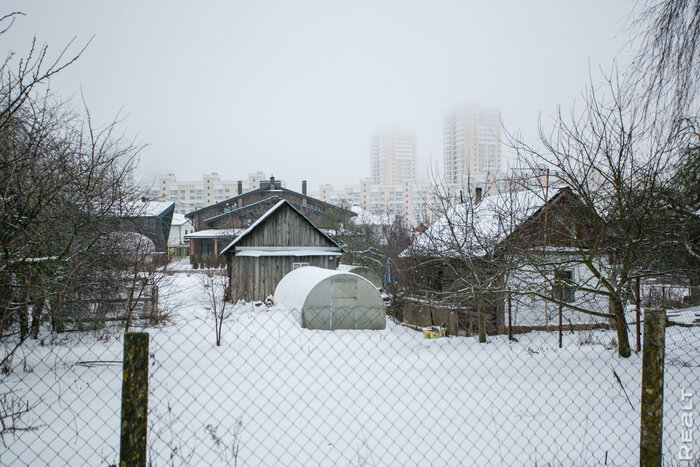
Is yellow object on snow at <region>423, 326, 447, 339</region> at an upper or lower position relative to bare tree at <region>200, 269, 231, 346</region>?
lower

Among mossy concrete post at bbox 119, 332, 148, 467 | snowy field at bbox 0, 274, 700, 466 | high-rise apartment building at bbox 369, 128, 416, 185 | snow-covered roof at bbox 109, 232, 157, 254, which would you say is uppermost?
high-rise apartment building at bbox 369, 128, 416, 185

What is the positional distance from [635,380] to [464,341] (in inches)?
238

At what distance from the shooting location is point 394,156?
539 feet

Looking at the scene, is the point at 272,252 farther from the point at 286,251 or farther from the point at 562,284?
the point at 562,284

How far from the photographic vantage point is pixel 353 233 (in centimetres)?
3052

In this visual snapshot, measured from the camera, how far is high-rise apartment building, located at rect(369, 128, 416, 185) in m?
164

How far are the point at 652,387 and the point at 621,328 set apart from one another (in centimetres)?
537

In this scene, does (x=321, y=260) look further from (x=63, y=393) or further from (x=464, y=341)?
(x=63, y=393)

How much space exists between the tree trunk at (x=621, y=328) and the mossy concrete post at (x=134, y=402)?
7222mm

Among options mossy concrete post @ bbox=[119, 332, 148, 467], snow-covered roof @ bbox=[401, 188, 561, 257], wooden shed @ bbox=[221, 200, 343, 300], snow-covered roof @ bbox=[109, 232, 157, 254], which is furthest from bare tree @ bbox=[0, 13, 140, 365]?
wooden shed @ bbox=[221, 200, 343, 300]

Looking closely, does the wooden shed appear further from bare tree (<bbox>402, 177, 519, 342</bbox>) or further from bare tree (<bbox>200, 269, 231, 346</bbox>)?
bare tree (<bbox>402, 177, 519, 342</bbox>)

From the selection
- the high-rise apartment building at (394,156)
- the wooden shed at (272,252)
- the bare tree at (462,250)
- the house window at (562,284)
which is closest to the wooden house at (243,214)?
the wooden shed at (272,252)

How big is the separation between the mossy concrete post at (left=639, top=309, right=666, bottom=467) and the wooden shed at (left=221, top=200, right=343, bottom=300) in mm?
17806

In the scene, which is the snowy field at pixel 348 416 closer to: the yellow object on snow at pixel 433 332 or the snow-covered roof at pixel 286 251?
the yellow object on snow at pixel 433 332
